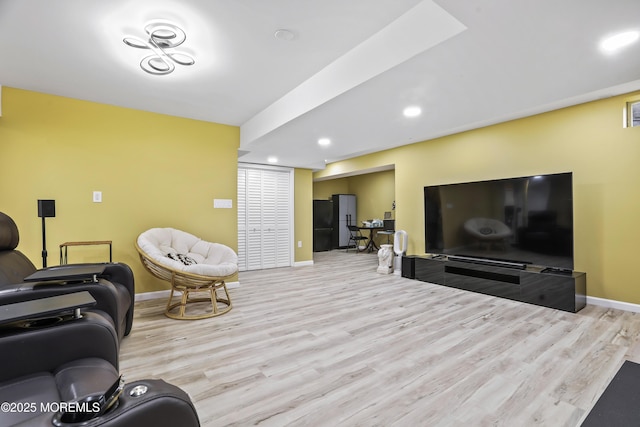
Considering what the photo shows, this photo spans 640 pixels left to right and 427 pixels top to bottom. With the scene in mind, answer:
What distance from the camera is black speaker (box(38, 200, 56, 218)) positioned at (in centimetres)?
303

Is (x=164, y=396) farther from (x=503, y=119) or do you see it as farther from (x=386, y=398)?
(x=503, y=119)

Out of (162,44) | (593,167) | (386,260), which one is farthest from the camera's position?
(386,260)

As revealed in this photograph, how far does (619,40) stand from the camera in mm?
1975

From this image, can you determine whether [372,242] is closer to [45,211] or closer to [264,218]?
[264,218]

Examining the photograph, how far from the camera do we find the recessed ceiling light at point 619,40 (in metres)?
1.92

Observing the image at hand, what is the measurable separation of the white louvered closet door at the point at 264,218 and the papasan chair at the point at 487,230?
11.5 ft

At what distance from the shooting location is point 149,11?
6.49ft

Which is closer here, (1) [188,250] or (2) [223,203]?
(1) [188,250]

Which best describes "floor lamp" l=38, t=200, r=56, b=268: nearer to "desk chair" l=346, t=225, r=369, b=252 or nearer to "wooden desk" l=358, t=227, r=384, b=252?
"desk chair" l=346, t=225, r=369, b=252

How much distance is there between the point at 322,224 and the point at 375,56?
653 cm

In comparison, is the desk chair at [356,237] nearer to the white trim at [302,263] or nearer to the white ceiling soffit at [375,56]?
the white trim at [302,263]

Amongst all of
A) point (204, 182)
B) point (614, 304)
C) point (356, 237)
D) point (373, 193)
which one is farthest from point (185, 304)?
point (373, 193)

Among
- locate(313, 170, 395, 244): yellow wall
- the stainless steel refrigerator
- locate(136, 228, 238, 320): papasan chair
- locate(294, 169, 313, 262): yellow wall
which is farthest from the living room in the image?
locate(313, 170, 395, 244): yellow wall

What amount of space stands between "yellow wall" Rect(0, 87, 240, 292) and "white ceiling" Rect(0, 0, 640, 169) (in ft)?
0.97
